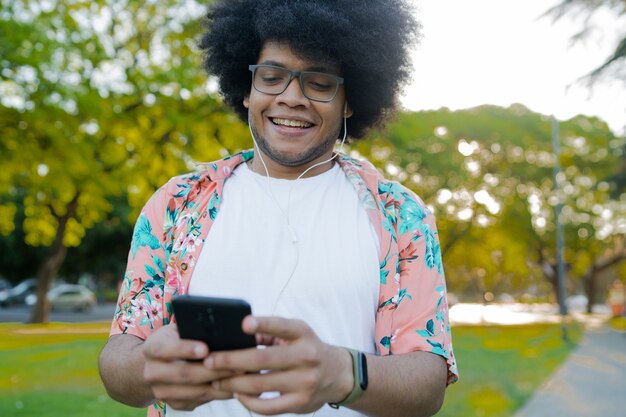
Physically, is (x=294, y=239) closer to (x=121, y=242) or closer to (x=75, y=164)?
(x=75, y=164)

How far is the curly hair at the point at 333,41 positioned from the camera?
2.42 meters

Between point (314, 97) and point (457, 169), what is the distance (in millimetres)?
21962

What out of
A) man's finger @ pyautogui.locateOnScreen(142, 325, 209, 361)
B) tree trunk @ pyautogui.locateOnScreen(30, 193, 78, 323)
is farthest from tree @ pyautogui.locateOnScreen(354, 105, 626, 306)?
man's finger @ pyautogui.locateOnScreen(142, 325, 209, 361)

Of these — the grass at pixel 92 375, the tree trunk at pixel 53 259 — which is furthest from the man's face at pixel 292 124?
the tree trunk at pixel 53 259

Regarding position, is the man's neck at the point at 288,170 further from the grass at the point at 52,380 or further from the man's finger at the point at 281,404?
the grass at the point at 52,380

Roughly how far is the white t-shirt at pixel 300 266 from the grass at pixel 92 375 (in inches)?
219

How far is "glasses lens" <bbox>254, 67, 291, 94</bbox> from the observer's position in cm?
227

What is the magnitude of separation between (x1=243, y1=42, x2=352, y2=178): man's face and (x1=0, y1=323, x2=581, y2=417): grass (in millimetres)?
5538

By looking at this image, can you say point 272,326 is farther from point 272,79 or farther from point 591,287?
point 591,287

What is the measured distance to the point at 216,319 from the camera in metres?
1.39

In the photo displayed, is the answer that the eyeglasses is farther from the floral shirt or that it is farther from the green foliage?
the green foliage

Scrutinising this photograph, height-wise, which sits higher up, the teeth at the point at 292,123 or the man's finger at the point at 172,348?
the teeth at the point at 292,123

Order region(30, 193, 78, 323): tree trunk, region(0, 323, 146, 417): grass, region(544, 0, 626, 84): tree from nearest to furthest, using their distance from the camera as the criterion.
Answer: region(0, 323, 146, 417): grass
region(544, 0, 626, 84): tree
region(30, 193, 78, 323): tree trunk

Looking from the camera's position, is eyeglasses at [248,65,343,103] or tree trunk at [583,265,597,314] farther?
tree trunk at [583,265,597,314]
